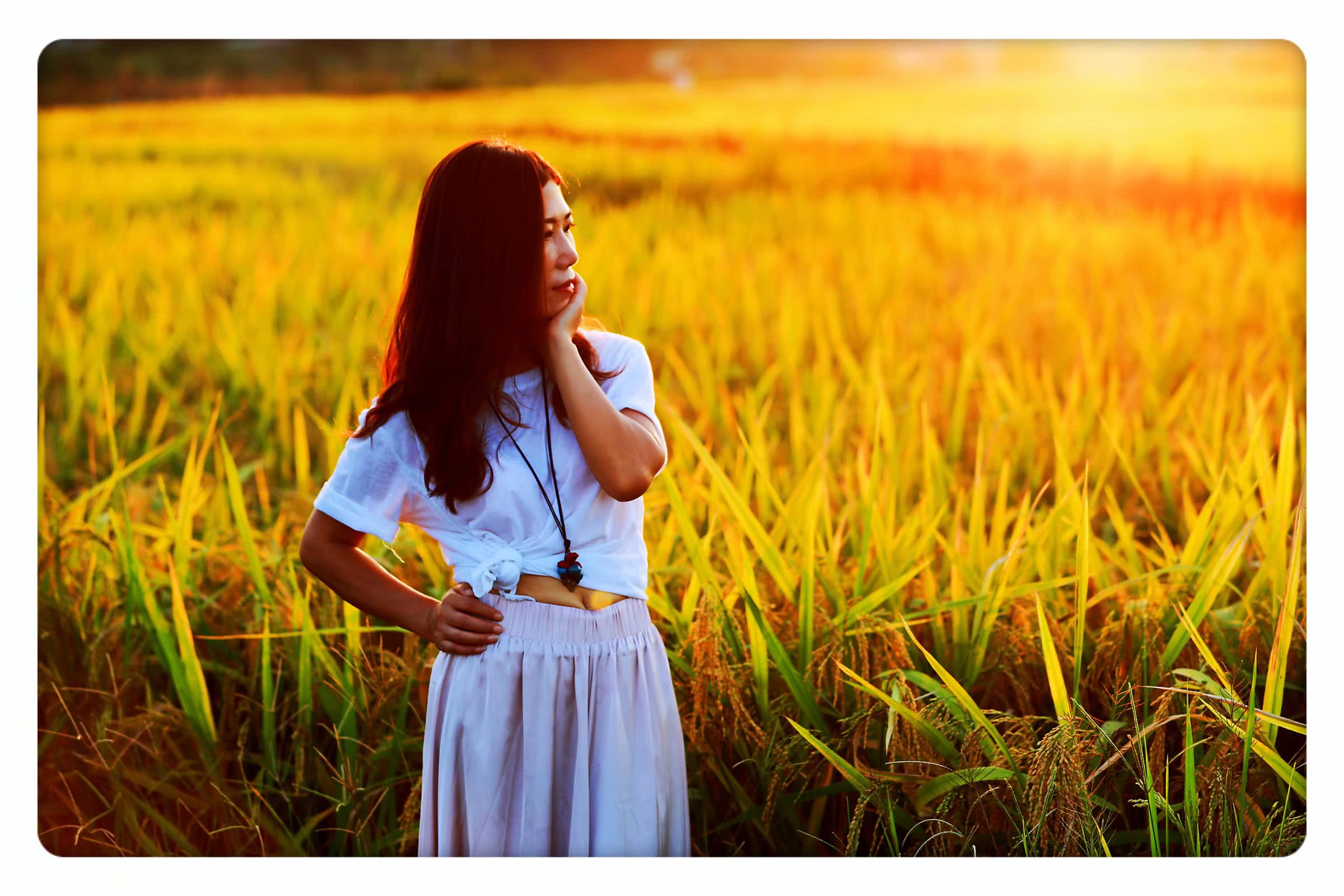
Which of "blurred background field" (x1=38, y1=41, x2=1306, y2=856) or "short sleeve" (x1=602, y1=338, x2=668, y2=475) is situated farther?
"blurred background field" (x1=38, y1=41, x2=1306, y2=856)

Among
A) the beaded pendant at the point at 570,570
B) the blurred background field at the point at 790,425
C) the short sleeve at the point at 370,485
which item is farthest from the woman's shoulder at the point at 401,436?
the blurred background field at the point at 790,425

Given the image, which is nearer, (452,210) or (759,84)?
(452,210)

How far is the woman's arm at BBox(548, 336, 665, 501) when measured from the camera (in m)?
1.17

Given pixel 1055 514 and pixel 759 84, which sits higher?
pixel 759 84

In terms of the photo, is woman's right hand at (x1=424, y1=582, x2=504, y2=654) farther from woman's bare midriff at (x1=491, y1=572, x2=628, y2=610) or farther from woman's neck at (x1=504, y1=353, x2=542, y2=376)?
woman's neck at (x1=504, y1=353, x2=542, y2=376)

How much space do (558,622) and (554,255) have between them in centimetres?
43

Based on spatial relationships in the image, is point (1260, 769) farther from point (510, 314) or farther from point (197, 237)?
point (197, 237)

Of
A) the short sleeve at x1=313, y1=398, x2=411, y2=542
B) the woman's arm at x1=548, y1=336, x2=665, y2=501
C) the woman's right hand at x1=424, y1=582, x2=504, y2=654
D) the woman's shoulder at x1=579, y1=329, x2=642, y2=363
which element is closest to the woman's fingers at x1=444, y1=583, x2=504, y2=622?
the woman's right hand at x1=424, y1=582, x2=504, y2=654

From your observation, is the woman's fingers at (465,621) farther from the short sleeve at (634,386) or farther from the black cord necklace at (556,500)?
the short sleeve at (634,386)

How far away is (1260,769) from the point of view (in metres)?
→ 1.57

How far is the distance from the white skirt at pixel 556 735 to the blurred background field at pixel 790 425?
10.5 inches

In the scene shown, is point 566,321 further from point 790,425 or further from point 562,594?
point 790,425

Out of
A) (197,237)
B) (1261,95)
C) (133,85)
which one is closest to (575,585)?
(133,85)
